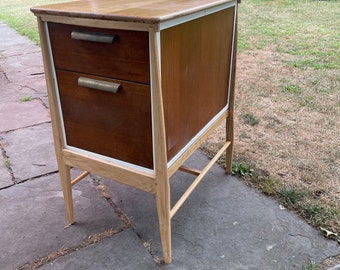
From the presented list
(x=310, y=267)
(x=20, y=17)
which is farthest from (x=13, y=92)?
(x=20, y=17)

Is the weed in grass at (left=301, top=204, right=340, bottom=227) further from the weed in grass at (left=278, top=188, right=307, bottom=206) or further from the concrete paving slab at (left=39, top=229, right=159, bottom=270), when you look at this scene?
the concrete paving slab at (left=39, top=229, right=159, bottom=270)

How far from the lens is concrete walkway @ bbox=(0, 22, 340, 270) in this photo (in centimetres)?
155

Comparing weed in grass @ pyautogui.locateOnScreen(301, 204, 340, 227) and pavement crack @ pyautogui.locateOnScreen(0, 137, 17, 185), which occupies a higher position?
weed in grass @ pyautogui.locateOnScreen(301, 204, 340, 227)

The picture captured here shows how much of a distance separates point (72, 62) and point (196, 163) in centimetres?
118

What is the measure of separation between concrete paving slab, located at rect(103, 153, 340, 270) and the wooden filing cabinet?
7.4 inches

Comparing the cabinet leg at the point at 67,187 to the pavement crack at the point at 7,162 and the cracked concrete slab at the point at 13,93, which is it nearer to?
the pavement crack at the point at 7,162

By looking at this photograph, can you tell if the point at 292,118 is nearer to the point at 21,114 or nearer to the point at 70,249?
the point at 70,249

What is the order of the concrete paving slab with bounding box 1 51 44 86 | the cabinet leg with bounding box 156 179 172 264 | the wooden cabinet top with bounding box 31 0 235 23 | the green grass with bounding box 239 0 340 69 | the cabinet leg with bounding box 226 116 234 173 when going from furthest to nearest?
1. the green grass with bounding box 239 0 340 69
2. the concrete paving slab with bounding box 1 51 44 86
3. the cabinet leg with bounding box 226 116 234 173
4. the cabinet leg with bounding box 156 179 172 264
5. the wooden cabinet top with bounding box 31 0 235 23

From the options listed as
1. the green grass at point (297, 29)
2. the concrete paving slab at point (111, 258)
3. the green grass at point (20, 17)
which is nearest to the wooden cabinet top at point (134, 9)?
the concrete paving slab at point (111, 258)

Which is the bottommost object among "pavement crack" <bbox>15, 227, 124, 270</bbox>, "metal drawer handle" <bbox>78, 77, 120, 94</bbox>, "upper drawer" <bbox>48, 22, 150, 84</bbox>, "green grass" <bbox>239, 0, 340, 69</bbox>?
"pavement crack" <bbox>15, 227, 124, 270</bbox>

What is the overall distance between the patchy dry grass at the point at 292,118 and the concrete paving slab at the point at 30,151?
41.7 inches

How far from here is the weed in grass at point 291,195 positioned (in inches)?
73.7

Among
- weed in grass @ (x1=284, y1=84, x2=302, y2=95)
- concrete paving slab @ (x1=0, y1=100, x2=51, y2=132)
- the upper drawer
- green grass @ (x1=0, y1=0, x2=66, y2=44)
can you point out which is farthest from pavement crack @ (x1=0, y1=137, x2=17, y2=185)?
green grass @ (x1=0, y1=0, x2=66, y2=44)

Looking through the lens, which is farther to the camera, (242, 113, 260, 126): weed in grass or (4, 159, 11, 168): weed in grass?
(242, 113, 260, 126): weed in grass
